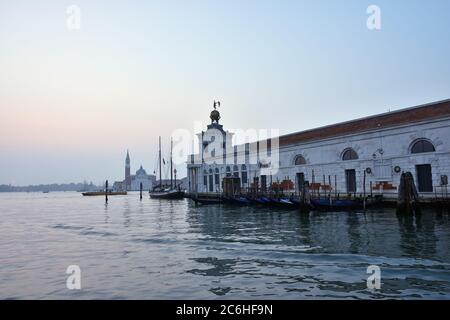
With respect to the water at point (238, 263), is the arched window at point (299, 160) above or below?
above

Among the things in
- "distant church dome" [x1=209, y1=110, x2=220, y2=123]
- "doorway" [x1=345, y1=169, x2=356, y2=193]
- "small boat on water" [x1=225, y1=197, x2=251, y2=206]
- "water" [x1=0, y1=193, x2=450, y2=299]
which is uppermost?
"distant church dome" [x1=209, y1=110, x2=220, y2=123]

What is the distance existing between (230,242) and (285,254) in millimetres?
3007

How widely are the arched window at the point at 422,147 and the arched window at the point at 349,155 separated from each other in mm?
4780

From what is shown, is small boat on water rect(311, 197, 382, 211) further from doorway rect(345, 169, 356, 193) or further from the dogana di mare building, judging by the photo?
doorway rect(345, 169, 356, 193)

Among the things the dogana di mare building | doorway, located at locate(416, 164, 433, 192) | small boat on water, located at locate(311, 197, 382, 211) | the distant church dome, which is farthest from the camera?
the distant church dome

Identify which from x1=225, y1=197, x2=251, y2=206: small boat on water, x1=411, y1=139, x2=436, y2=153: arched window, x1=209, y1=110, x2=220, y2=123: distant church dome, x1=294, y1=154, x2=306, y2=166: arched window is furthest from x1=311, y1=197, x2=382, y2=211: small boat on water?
x1=209, y1=110, x2=220, y2=123: distant church dome

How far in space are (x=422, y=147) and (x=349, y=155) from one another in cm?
614

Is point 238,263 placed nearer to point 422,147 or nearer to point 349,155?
point 422,147

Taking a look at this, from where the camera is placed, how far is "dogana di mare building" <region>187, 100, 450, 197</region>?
83.5ft

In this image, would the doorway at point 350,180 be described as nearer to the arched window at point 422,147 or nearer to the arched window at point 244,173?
the arched window at point 422,147

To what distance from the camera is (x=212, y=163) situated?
55.1 metres

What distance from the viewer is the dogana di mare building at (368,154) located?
2545cm

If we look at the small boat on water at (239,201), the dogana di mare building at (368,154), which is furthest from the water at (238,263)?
the small boat on water at (239,201)
